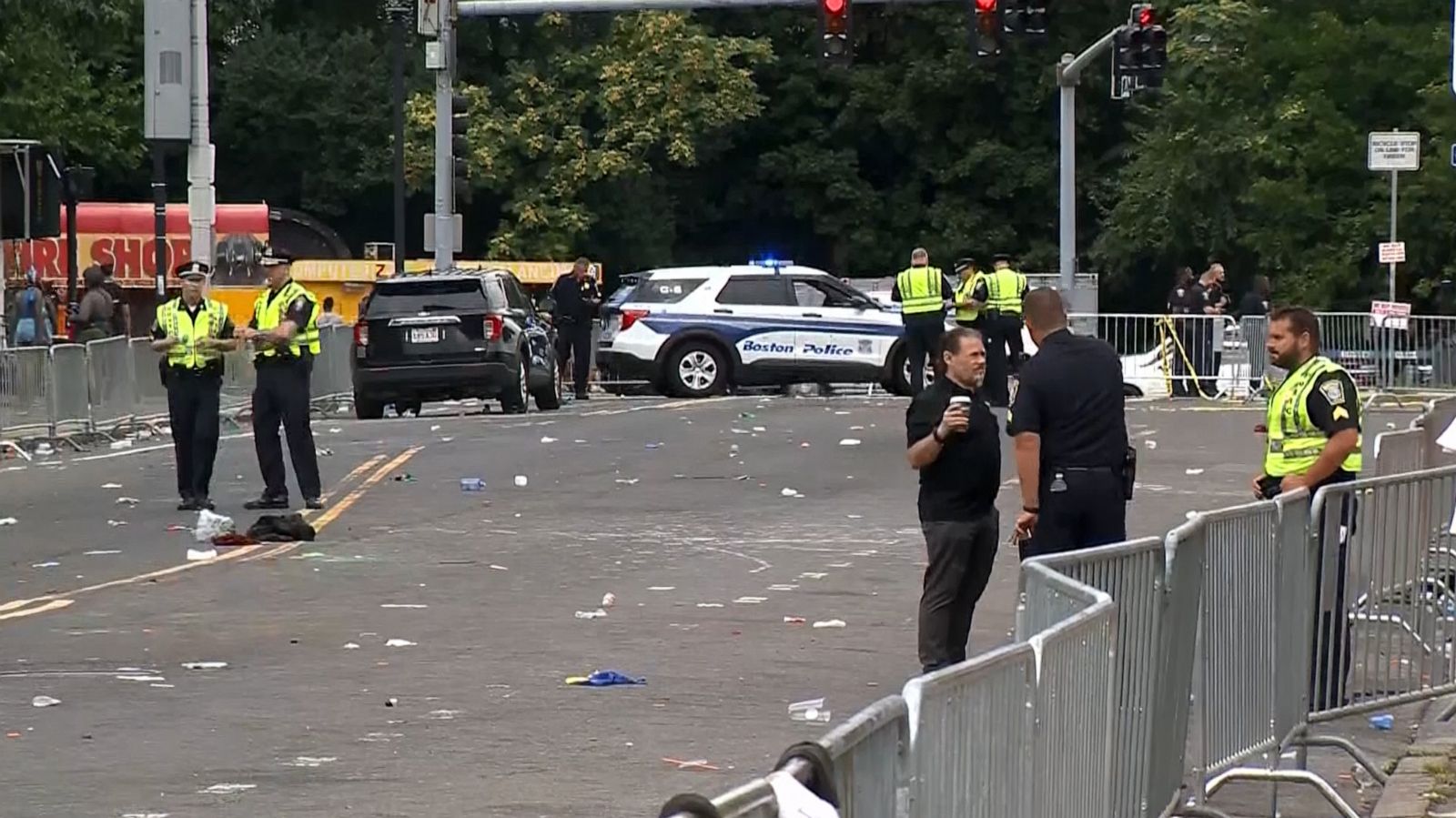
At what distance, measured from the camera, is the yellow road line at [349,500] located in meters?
16.3

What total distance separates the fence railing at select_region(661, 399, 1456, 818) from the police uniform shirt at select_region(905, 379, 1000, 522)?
1.44 meters

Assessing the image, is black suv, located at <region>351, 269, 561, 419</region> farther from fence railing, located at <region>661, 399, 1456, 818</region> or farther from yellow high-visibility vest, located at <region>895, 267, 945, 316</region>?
fence railing, located at <region>661, 399, 1456, 818</region>

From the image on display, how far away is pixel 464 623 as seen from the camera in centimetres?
1303

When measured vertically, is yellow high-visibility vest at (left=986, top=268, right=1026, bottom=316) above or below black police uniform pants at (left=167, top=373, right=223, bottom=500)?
above

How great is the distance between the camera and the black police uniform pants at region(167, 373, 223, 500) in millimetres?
18500

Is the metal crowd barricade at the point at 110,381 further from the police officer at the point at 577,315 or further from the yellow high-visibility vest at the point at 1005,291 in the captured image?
the yellow high-visibility vest at the point at 1005,291

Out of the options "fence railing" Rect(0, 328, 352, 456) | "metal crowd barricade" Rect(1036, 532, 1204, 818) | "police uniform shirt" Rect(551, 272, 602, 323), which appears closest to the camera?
"metal crowd barricade" Rect(1036, 532, 1204, 818)

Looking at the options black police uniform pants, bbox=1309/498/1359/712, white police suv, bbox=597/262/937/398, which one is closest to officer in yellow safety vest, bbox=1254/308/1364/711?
black police uniform pants, bbox=1309/498/1359/712

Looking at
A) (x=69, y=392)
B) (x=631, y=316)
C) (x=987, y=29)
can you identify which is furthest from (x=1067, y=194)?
(x=69, y=392)

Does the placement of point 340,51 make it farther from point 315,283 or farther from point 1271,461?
point 1271,461

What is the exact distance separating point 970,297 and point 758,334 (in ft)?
22.7

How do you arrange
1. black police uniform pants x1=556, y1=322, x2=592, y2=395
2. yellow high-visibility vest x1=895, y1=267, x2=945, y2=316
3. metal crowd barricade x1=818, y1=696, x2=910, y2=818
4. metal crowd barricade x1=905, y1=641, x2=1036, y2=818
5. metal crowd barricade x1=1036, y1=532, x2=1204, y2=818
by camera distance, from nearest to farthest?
metal crowd barricade x1=818, y1=696, x2=910, y2=818, metal crowd barricade x1=905, y1=641, x2=1036, y2=818, metal crowd barricade x1=1036, y1=532, x2=1204, y2=818, yellow high-visibility vest x1=895, y1=267, x2=945, y2=316, black police uniform pants x1=556, y1=322, x2=592, y2=395

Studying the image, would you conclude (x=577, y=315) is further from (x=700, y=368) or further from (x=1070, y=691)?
(x=1070, y=691)

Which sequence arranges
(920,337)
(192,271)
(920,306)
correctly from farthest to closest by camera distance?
(920,337), (920,306), (192,271)
